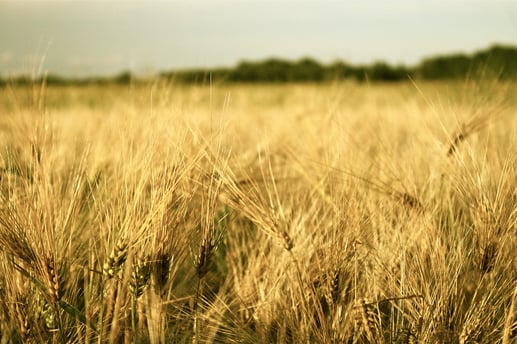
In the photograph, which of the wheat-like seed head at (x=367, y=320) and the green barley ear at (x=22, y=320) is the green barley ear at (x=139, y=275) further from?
the wheat-like seed head at (x=367, y=320)

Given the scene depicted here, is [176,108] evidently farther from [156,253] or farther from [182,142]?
[156,253]

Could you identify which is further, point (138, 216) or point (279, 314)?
point (279, 314)

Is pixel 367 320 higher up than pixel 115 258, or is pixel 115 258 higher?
pixel 115 258

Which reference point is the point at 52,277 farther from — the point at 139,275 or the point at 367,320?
the point at 367,320

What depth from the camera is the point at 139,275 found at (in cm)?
83

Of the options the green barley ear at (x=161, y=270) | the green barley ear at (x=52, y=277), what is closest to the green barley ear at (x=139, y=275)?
the green barley ear at (x=161, y=270)

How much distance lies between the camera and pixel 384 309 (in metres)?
1.09

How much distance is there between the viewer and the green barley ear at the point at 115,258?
808 mm

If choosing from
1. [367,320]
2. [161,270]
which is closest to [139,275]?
[161,270]

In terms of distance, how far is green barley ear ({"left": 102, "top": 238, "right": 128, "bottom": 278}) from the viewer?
2.65ft

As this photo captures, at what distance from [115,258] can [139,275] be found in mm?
52

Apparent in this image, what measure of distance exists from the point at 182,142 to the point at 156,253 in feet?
0.66

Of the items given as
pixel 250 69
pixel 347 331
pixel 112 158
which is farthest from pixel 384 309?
pixel 250 69

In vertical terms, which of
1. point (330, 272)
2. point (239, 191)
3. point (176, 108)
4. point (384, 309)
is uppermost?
point (176, 108)
